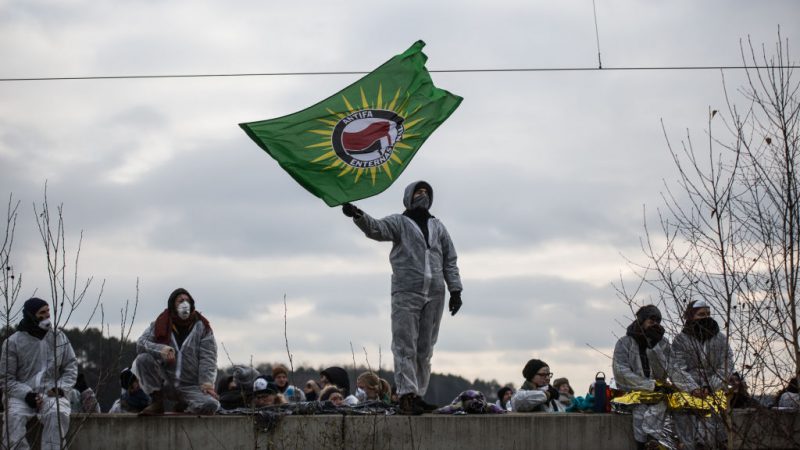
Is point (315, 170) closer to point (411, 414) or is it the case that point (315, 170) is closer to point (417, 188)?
point (417, 188)

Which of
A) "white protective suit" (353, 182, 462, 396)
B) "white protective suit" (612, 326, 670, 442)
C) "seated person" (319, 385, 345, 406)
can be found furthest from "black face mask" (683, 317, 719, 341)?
"seated person" (319, 385, 345, 406)

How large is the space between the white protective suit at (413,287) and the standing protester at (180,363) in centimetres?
192

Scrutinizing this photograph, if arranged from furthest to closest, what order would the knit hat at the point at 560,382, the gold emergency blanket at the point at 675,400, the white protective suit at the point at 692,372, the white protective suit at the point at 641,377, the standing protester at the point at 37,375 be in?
1. the knit hat at the point at 560,382
2. the white protective suit at the point at 641,377
3. the standing protester at the point at 37,375
4. the white protective suit at the point at 692,372
5. the gold emergency blanket at the point at 675,400

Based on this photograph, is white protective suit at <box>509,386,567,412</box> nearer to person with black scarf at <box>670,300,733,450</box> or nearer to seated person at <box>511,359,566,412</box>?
seated person at <box>511,359,566,412</box>

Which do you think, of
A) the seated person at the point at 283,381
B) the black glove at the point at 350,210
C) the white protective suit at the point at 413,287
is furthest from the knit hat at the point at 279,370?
the black glove at the point at 350,210

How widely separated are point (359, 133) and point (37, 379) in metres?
4.17

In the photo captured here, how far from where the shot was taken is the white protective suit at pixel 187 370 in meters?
13.0

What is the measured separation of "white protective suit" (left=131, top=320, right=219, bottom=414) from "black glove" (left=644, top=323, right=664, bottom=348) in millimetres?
4475

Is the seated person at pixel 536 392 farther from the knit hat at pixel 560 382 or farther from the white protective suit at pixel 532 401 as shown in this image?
the knit hat at pixel 560 382

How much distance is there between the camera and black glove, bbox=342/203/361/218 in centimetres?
1328

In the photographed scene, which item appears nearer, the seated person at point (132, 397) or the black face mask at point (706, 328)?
the black face mask at point (706, 328)

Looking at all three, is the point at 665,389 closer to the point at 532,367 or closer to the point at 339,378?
the point at 532,367

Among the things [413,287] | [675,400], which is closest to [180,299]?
[413,287]

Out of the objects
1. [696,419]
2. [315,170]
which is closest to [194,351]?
[315,170]
